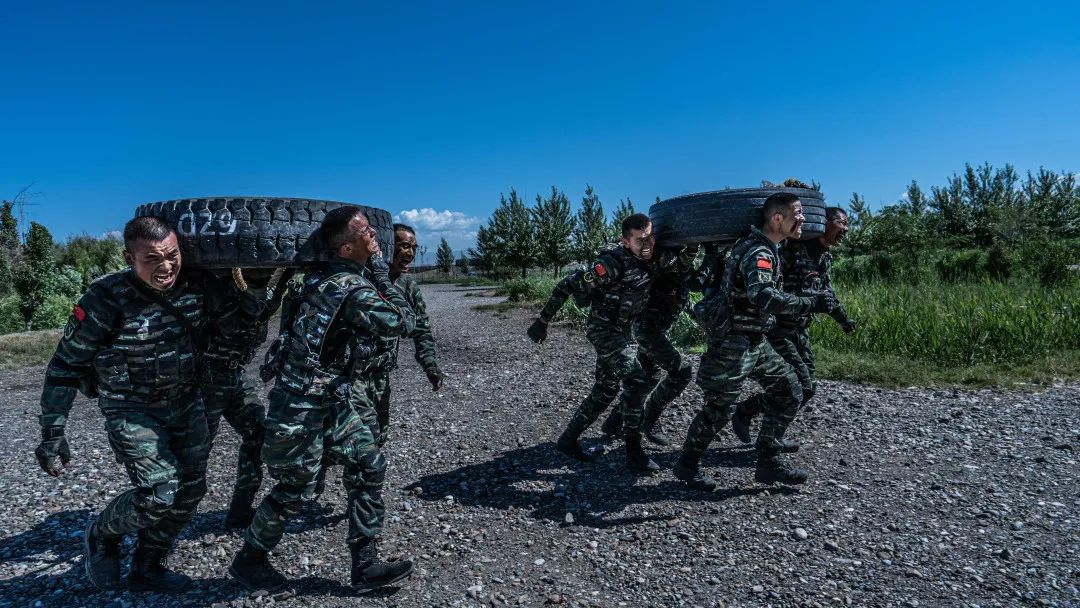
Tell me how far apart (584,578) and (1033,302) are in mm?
9254

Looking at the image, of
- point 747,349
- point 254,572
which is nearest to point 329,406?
point 254,572

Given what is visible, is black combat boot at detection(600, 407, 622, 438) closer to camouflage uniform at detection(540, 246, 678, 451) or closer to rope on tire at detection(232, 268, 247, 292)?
camouflage uniform at detection(540, 246, 678, 451)

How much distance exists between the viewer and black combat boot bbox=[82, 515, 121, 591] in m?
3.39

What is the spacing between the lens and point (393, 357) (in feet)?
14.9

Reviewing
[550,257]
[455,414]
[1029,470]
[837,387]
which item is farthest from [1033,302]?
[550,257]

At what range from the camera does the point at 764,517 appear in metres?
4.20

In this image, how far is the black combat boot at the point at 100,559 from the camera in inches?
133

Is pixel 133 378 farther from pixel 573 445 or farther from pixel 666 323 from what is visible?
pixel 666 323

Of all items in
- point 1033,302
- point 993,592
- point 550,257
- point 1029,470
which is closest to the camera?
point 993,592

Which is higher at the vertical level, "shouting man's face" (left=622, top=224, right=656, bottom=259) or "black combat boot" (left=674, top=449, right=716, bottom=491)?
"shouting man's face" (left=622, top=224, right=656, bottom=259)

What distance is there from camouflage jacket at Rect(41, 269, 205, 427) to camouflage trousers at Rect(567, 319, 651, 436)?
3082 millimetres

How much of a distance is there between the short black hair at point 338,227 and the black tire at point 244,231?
57 mm

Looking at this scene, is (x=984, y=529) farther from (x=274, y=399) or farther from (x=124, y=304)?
(x=124, y=304)

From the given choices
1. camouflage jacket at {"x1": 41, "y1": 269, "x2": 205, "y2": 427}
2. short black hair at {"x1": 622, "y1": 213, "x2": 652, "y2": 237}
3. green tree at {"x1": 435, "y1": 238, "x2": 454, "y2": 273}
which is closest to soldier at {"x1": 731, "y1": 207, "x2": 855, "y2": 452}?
short black hair at {"x1": 622, "y1": 213, "x2": 652, "y2": 237}
